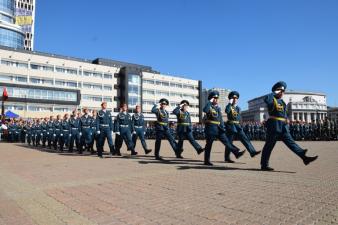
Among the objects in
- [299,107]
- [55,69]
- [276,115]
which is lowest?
[276,115]

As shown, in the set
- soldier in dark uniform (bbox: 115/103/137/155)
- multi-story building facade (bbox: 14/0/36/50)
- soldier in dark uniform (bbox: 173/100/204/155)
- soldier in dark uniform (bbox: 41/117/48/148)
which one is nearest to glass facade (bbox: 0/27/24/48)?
multi-story building facade (bbox: 14/0/36/50)

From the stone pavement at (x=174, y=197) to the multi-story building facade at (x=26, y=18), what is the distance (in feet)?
382

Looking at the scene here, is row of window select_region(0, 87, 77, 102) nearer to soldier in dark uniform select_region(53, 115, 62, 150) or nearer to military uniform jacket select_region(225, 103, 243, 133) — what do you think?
soldier in dark uniform select_region(53, 115, 62, 150)

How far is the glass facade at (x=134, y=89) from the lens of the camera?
8506cm

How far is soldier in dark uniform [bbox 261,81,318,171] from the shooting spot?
8.12 metres

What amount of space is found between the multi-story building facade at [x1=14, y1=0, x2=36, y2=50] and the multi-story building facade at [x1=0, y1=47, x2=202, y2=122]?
140ft

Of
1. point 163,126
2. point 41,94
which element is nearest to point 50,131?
point 163,126

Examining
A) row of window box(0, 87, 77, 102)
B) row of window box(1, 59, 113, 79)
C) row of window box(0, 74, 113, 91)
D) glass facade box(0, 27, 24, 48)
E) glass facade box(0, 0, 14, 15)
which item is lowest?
row of window box(0, 87, 77, 102)

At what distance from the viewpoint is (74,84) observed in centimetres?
7725

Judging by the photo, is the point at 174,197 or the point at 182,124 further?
the point at 182,124

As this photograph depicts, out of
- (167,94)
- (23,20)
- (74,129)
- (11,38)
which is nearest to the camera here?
(74,129)

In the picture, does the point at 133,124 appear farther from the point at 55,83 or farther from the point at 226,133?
the point at 55,83

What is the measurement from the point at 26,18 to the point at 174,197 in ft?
398

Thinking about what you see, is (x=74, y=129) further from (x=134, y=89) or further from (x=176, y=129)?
(x=134, y=89)
